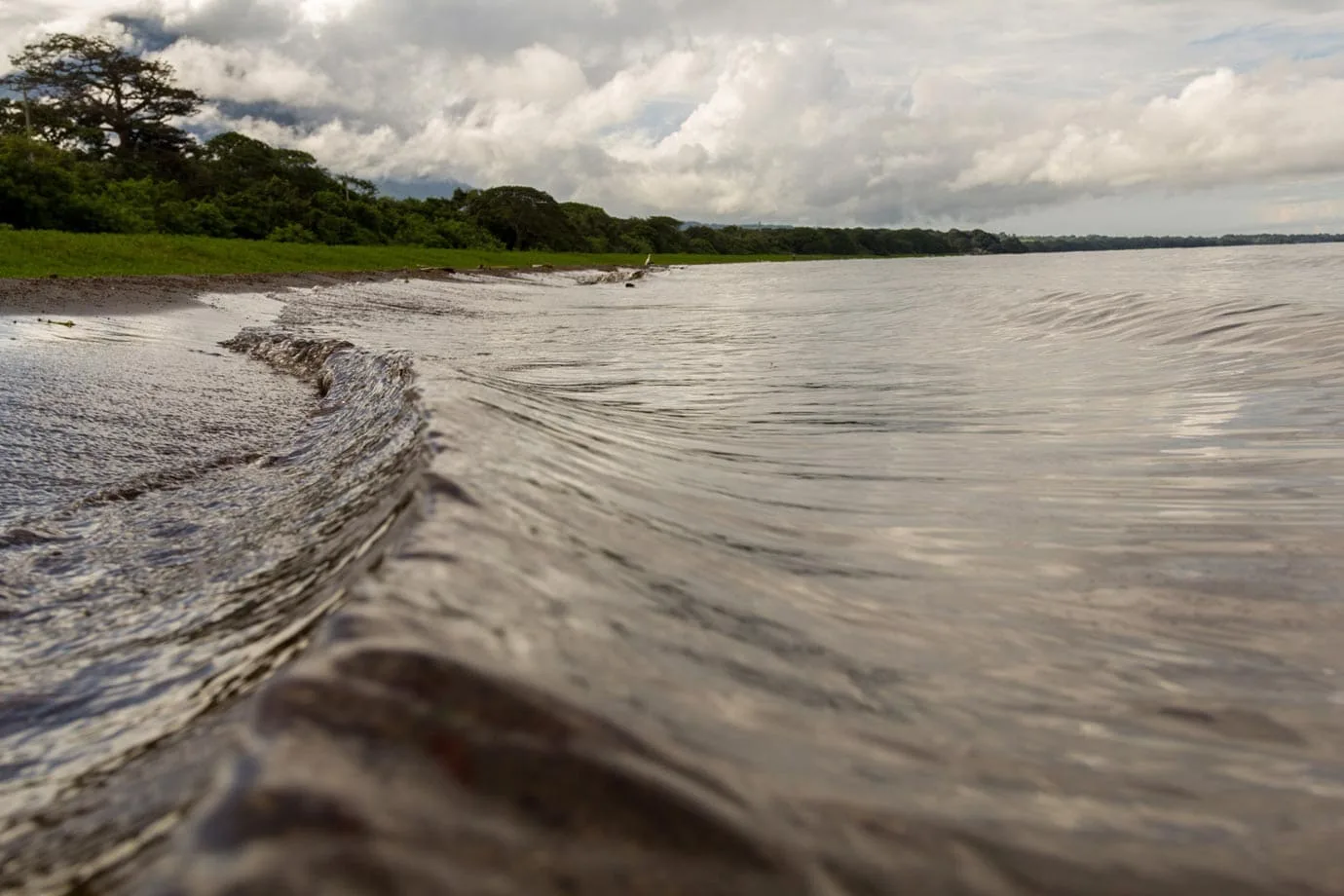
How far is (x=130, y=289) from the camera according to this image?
15.9m

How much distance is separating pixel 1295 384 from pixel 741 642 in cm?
550

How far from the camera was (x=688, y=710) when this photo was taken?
1196mm

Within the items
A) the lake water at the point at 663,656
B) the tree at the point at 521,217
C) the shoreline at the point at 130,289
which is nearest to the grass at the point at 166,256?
the shoreline at the point at 130,289

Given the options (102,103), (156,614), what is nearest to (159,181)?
(102,103)

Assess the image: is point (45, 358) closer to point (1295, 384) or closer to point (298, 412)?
point (298, 412)

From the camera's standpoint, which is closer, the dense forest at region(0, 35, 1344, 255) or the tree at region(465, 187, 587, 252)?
the dense forest at region(0, 35, 1344, 255)

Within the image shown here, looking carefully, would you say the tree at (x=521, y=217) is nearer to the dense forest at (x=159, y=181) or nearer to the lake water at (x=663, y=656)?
the dense forest at (x=159, y=181)

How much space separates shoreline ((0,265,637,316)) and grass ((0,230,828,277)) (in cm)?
112

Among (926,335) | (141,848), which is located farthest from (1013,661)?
(926,335)

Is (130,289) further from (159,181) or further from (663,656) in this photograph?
(159,181)

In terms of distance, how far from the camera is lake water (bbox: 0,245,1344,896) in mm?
911

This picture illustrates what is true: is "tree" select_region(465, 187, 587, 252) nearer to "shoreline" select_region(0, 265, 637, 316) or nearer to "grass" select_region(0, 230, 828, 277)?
Result: "grass" select_region(0, 230, 828, 277)

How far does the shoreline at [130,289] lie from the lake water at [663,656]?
9.61m

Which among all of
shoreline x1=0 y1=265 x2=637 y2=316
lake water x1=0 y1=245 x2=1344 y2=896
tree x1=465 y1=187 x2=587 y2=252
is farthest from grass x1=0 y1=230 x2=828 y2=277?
tree x1=465 y1=187 x2=587 y2=252
